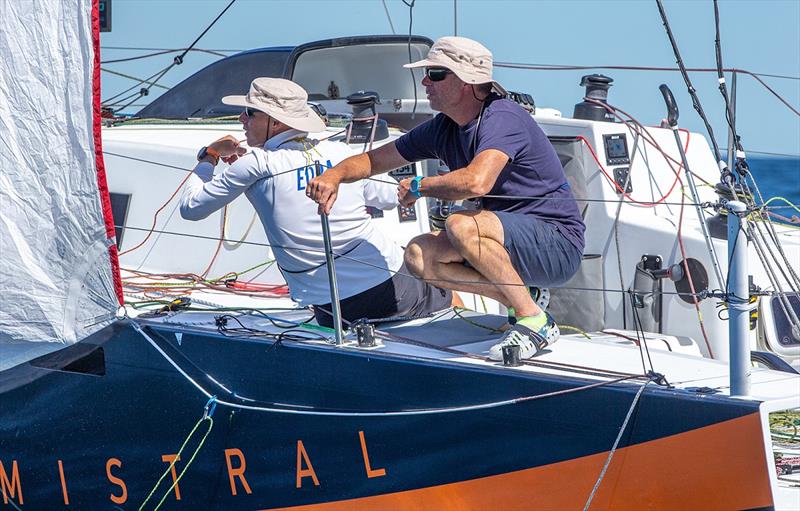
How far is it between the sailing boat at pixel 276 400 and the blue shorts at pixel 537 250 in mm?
255

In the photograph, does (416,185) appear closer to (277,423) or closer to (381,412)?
(381,412)

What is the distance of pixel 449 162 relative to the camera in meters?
3.81

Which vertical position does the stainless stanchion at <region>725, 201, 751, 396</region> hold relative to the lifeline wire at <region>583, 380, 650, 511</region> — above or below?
above

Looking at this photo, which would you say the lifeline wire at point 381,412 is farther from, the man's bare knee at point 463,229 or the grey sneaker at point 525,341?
the man's bare knee at point 463,229

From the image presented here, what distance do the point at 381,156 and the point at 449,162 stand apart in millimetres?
240

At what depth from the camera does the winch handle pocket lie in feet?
16.1

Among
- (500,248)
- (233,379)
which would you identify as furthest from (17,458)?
(500,248)

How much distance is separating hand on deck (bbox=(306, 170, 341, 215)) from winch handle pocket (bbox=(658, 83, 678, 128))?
1.90 metres

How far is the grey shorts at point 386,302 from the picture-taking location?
402cm

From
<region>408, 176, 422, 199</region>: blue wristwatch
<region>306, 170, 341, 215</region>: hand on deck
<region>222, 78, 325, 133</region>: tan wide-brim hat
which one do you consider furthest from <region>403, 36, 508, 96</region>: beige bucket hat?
<region>222, 78, 325, 133</region>: tan wide-brim hat

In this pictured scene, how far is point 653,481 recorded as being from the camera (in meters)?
3.13

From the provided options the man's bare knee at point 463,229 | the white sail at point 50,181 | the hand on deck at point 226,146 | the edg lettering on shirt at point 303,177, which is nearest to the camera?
the man's bare knee at point 463,229

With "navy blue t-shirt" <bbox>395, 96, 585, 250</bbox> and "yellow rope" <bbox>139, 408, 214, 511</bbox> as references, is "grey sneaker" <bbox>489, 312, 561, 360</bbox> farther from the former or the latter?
"yellow rope" <bbox>139, 408, 214, 511</bbox>

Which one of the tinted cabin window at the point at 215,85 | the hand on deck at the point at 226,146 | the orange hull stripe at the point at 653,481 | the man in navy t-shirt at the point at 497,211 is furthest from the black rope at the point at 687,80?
the tinted cabin window at the point at 215,85
